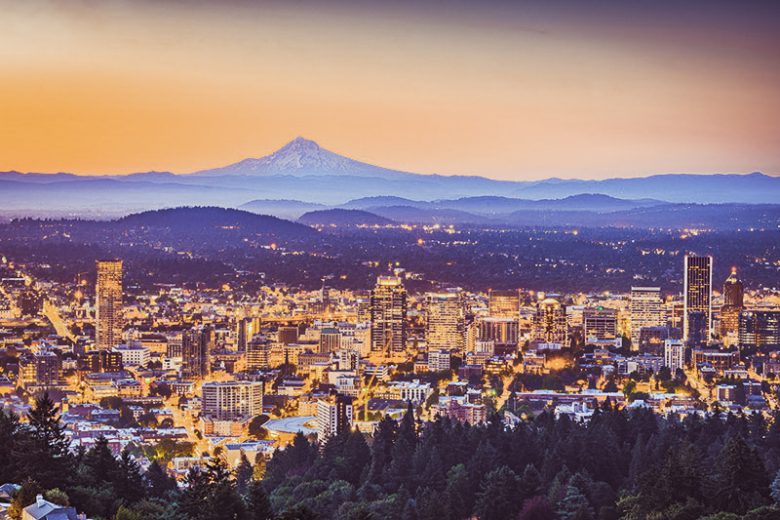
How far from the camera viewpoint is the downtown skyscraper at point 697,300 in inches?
1321

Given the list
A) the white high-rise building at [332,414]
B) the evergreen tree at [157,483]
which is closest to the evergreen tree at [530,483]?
the evergreen tree at [157,483]

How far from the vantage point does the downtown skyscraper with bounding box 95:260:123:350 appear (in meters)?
33.7

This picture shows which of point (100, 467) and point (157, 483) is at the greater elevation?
point (100, 467)

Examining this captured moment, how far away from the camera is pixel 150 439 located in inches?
811

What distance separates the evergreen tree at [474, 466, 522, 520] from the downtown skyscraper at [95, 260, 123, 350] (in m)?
20.1

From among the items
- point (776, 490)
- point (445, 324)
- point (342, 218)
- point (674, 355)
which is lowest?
point (674, 355)

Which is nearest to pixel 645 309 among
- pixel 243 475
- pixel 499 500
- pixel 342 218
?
pixel 243 475

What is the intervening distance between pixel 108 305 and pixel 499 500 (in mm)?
24285

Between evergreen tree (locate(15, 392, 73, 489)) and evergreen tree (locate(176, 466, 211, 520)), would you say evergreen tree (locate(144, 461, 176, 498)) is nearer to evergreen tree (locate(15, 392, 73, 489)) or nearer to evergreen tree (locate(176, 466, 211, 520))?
evergreen tree (locate(15, 392, 73, 489))

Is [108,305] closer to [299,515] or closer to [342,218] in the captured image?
[299,515]

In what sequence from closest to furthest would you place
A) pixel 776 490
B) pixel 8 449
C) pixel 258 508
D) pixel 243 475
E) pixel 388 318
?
pixel 258 508, pixel 8 449, pixel 776 490, pixel 243 475, pixel 388 318

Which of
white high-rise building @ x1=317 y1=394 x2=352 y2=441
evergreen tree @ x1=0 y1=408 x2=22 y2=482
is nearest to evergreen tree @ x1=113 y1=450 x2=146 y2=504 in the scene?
evergreen tree @ x1=0 y1=408 x2=22 y2=482

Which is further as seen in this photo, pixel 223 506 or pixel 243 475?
pixel 243 475

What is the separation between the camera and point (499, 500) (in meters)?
13.3
